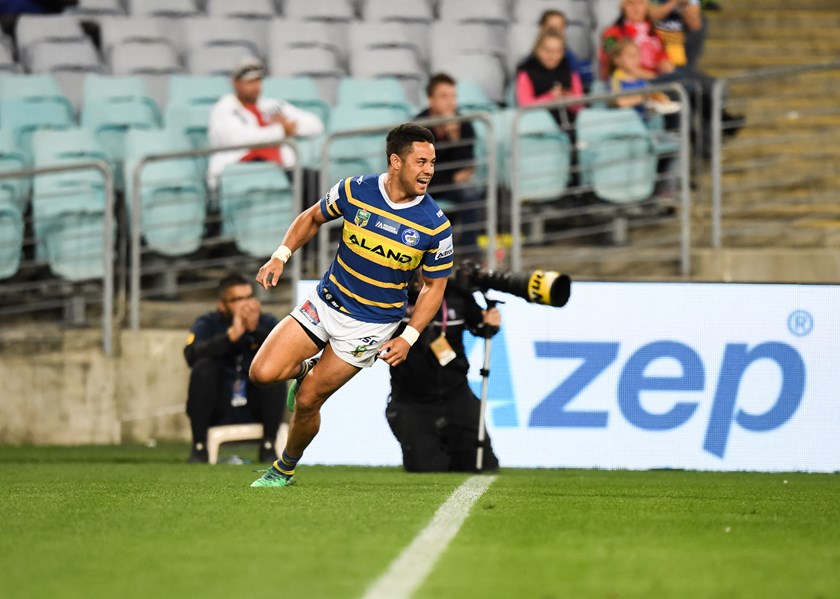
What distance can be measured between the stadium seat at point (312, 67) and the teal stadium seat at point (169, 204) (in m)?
1.95

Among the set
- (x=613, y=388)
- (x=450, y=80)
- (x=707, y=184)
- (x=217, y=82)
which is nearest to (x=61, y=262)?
(x=217, y=82)

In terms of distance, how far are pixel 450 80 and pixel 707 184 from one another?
2.80m

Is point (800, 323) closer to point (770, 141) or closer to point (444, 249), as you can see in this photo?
point (770, 141)

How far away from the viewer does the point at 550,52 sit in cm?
1395

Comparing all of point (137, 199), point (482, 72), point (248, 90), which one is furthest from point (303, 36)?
point (137, 199)

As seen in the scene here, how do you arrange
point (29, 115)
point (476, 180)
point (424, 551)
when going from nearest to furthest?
1. point (424, 551)
2. point (476, 180)
3. point (29, 115)

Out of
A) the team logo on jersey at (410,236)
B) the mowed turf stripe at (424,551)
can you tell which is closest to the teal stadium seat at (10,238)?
the team logo on jersey at (410,236)

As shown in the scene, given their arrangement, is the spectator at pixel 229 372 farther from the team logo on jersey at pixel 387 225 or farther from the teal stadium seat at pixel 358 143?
the team logo on jersey at pixel 387 225

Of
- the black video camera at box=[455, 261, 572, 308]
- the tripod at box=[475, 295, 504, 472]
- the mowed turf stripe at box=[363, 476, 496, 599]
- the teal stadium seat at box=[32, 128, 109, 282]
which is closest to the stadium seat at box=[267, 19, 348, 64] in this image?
the teal stadium seat at box=[32, 128, 109, 282]

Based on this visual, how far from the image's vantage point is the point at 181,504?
7.41 metres

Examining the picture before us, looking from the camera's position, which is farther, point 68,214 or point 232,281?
point 68,214

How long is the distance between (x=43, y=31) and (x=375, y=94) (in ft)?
11.6

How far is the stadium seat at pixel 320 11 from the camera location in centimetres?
1565

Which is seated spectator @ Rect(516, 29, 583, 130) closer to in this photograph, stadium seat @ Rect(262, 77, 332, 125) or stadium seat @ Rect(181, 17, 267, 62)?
stadium seat @ Rect(262, 77, 332, 125)
